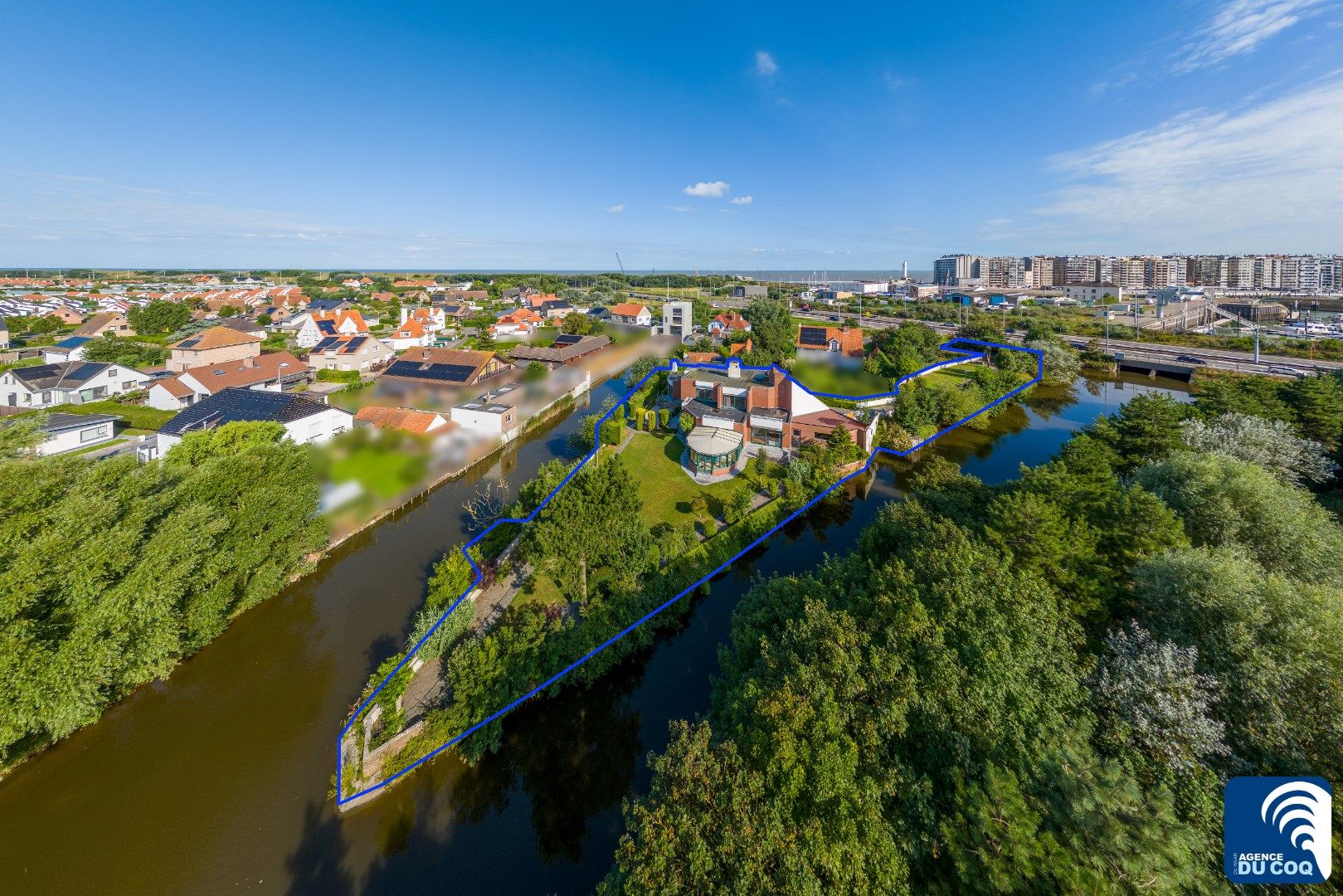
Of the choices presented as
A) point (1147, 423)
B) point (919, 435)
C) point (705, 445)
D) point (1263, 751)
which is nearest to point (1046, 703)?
point (1263, 751)

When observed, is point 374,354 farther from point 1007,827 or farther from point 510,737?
point 1007,827

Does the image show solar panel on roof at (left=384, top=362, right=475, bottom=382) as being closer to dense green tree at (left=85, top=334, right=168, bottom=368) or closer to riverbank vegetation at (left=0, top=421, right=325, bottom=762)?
dense green tree at (left=85, top=334, right=168, bottom=368)

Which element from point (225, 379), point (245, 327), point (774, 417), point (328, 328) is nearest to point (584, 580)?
point (774, 417)

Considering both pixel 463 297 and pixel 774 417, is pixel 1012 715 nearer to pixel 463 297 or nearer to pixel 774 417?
pixel 774 417

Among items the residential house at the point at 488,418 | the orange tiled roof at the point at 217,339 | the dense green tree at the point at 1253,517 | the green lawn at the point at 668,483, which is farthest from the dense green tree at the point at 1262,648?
the orange tiled roof at the point at 217,339

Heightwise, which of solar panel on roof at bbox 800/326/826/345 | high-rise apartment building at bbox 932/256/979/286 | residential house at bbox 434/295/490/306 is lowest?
solar panel on roof at bbox 800/326/826/345

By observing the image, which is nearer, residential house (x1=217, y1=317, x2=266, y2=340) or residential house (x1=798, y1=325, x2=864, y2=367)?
residential house (x1=798, y1=325, x2=864, y2=367)

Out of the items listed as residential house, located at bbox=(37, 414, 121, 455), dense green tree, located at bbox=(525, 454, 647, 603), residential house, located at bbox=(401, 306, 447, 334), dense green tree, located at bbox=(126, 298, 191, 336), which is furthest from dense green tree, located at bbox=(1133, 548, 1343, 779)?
dense green tree, located at bbox=(126, 298, 191, 336)
